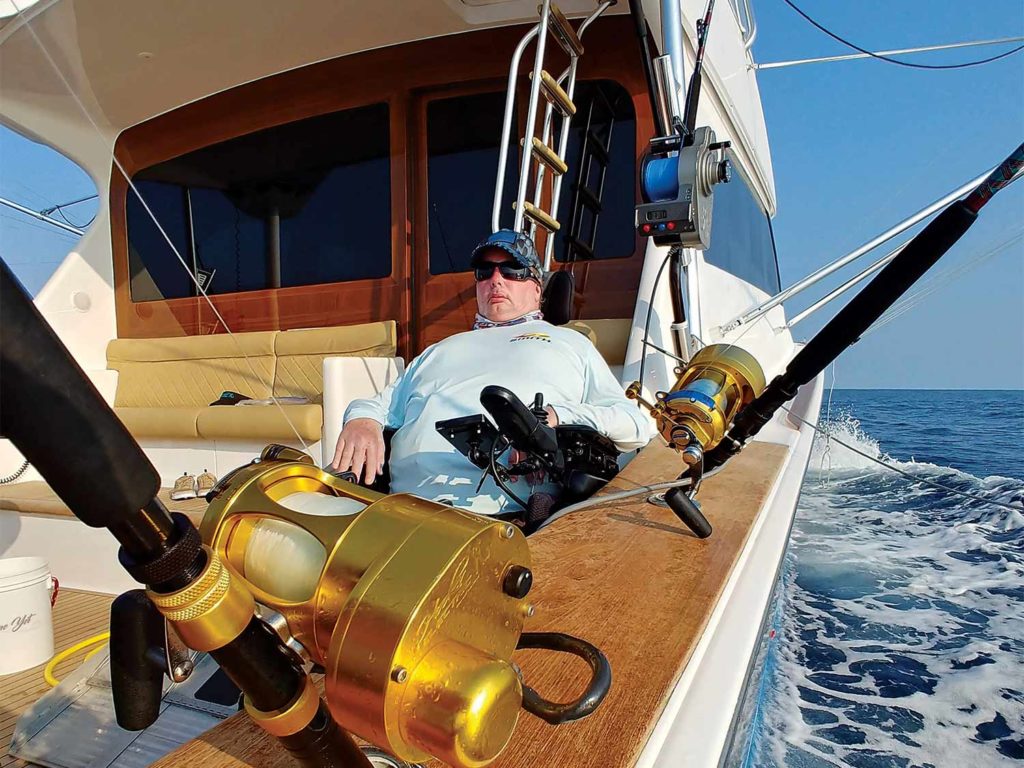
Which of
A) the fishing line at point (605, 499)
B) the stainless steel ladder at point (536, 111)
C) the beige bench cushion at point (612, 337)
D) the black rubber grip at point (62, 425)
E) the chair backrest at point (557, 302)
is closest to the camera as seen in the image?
the black rubber grip at point (62, 425)

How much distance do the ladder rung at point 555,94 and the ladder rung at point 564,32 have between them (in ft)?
Result: 0.72

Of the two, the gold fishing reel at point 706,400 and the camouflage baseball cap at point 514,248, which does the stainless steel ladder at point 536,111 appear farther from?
the gold fishing reel at point 706,400

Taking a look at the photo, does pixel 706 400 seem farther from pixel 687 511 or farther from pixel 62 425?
pixel 62 425

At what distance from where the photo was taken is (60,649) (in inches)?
73.1

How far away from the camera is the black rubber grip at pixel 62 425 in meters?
0.27

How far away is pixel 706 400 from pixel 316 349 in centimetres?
245

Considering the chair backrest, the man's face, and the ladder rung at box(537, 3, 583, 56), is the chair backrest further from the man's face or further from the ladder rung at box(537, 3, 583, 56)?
the ladder rung at box(537, 3, 583, 56)

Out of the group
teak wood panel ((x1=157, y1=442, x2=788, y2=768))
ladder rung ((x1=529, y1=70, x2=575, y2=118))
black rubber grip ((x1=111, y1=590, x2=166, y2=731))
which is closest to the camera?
black rubber grip ((x1=111, y1=590, x2=166, y2=731))

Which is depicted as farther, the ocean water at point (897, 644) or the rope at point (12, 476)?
the rope at point (12, 476)

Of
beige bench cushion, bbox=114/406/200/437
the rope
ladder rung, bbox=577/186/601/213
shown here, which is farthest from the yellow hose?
ladder rung, bbox=577/186/601/213

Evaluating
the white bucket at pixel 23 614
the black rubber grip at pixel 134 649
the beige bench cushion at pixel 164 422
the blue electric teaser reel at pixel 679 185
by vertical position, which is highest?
the blue electric teaser reel at pixel 679 185

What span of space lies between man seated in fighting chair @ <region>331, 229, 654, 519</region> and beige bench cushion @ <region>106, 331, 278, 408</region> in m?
1.89

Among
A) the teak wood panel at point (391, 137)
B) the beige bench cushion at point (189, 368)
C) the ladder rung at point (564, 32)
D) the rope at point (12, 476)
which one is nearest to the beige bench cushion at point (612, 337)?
the teak wood panel at point (391, 137)

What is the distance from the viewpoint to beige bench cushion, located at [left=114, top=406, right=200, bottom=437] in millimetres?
2881
